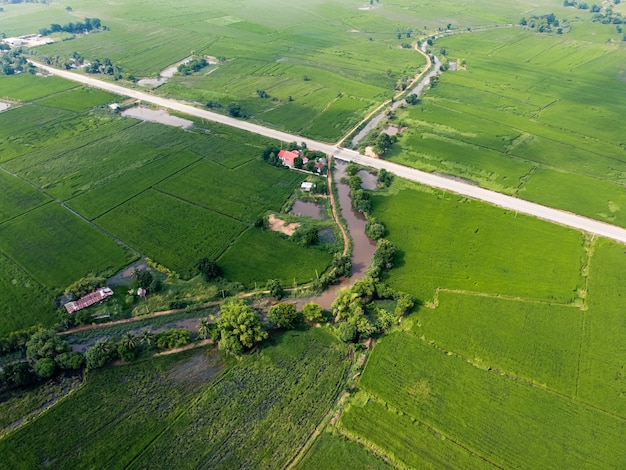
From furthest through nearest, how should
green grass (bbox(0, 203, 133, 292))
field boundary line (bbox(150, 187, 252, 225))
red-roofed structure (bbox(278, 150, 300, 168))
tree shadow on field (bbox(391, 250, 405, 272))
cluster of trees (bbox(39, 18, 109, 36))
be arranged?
cluster of trees (bbox(39, 18, 109, 36))
red-roofed structure (bbox(278, 150, 300, 168))
field boundary line (bbox(150, 187, 252, 225))
tree shadow on field (bbox(391, 250, 405, 272))
green grass (bbox(0, 203, 133, 292))

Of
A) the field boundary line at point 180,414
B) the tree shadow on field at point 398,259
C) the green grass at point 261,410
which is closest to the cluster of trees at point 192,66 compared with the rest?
the tree shadow on field at point 398,259

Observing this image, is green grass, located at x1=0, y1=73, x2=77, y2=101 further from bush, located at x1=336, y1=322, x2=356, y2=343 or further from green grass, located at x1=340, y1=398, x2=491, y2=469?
green grass, located at x1=340, y1=398, x2=491, y2=469

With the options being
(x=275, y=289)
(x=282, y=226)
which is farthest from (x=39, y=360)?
(x=282, y=226)

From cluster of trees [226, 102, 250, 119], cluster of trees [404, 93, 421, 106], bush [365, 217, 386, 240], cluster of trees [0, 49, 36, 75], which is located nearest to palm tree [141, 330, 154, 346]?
bush [365, 217, 386, 240]

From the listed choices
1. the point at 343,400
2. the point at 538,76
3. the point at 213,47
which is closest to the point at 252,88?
the point at 213,47

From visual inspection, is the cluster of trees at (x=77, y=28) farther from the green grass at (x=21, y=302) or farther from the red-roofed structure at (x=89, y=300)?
the red-roofed structure at (x=89, y=300)

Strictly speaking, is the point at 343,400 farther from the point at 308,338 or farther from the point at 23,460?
the point at 23,460

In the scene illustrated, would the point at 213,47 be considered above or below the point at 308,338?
above
